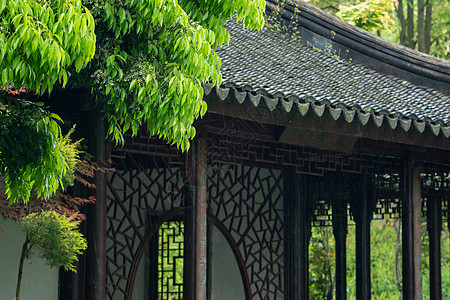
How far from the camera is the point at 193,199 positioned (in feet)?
21.2

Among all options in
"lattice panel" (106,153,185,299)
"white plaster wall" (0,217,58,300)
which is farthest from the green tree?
"white plaster wall" (0,217,58,300)

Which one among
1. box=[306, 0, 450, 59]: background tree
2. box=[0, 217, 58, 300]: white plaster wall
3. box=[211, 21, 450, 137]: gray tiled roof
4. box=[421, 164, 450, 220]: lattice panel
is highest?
box=[306, 0, 450, 59]: background tree

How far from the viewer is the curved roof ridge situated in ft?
31.1

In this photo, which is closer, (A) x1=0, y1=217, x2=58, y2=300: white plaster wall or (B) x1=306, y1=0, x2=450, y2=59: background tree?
(A) x1=0, y1=217, x2=58, y2=300: white plaster wall

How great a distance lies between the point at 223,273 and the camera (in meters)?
9.99

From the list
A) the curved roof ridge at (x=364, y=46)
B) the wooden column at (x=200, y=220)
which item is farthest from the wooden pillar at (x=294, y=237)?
the wooden column at (x=200, y=220)

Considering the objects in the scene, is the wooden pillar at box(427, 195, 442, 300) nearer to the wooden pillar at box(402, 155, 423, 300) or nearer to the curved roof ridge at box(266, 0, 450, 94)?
the curved roof ridge at box(266, 0, 450, 94)

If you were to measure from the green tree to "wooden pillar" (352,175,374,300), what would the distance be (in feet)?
15.6

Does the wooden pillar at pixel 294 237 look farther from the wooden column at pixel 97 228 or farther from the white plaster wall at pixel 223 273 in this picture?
the wooden column at pixel 97 228

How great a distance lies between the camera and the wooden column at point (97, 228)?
5664 mm

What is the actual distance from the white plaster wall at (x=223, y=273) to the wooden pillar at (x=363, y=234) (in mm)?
1486

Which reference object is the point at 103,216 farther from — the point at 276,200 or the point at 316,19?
the point at 316,19

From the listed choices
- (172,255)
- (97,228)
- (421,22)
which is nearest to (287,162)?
(97,228)

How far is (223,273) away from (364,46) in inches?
128
